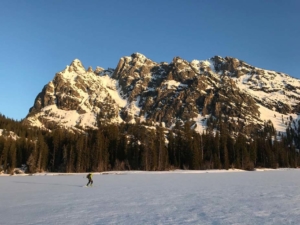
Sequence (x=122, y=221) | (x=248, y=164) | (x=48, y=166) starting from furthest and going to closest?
1. (x=48, y=166)
2. (x=248, y=164)
3. (x=122, y=221)

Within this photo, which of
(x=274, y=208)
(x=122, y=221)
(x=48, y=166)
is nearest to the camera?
(x=122, y=221)

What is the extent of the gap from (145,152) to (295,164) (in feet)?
221

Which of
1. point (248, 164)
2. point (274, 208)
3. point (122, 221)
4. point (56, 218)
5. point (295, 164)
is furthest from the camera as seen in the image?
point (295, 164)

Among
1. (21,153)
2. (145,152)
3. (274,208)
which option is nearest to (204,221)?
(274,208)

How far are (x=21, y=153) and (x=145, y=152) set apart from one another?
49.2m

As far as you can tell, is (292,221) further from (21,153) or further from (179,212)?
(21,153)

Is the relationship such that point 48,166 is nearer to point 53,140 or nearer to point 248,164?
point 53,140

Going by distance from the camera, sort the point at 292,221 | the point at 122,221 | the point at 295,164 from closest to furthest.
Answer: the point at 292,221
the point at 122,221
the point at 295,164

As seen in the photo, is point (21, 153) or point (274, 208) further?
point (21, 153)

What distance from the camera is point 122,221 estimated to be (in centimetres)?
1223

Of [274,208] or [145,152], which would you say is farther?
[145,152]

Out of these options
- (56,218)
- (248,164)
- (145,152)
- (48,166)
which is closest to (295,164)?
(248,164)

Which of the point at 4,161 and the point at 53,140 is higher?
the point at 53,140

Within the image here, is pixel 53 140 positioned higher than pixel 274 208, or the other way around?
pixel 53 140
